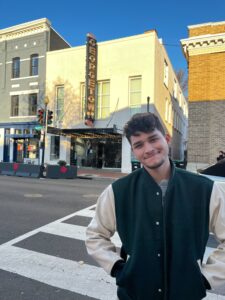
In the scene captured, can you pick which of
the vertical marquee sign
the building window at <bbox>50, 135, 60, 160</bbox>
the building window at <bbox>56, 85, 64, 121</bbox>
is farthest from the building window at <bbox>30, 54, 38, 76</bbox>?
the building window at <bbox>50, 135, 60, 160</bbox>

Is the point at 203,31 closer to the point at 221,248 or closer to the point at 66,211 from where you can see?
the point at 66,211

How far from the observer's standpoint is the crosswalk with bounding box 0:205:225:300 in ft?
12.0

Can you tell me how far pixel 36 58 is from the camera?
86.5 feet

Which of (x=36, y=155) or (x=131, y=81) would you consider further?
(x=36, y=155)

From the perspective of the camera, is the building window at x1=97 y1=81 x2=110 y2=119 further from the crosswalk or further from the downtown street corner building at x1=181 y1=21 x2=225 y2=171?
the crosswalk

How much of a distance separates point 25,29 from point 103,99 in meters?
9.85

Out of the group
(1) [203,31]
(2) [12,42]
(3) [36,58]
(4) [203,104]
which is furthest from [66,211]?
(2) [12,42]

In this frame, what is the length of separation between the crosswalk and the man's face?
2.12 m

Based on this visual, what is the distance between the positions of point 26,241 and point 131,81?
18.6 metres

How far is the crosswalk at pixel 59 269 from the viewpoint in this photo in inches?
144

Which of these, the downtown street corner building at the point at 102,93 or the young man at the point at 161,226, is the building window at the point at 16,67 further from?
the young man at the point at 161,226

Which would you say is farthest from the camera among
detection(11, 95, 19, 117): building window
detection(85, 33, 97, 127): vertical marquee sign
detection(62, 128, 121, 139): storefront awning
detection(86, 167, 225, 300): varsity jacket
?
detection(11, 95, 19, 117): building window

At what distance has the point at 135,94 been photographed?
2245 centimetres

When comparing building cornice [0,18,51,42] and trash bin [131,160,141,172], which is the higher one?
building cornice [0,18,51,42]
